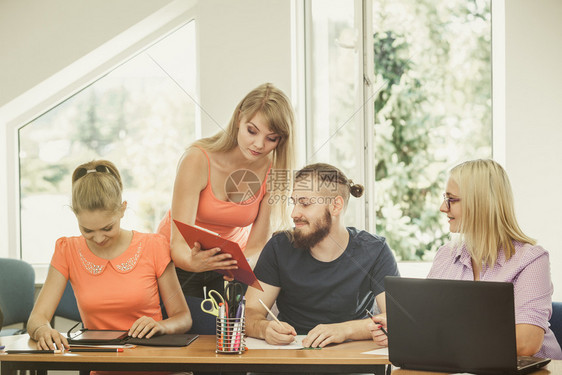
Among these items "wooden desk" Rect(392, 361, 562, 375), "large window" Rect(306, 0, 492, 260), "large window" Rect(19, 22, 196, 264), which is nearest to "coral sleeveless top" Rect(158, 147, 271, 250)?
"large window" Rect(19, 22, 196, 264)

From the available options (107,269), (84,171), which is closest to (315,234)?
(107,269)

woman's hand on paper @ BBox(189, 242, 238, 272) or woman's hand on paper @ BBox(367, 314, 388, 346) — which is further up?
woman's hand on paper @ BBox(189, 242, 238, 272)

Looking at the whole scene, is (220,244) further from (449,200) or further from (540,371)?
(540,371)

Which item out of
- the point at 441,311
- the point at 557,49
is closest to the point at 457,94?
the point at 557,49

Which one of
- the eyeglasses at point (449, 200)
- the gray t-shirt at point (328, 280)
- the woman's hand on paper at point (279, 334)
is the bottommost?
the woman's hand on paper at point (279, 334)

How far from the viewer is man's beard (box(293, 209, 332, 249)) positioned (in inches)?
89.4

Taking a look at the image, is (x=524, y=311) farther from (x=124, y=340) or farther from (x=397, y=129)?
(x=397, y=129)

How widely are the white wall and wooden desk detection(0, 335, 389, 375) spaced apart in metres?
1.39

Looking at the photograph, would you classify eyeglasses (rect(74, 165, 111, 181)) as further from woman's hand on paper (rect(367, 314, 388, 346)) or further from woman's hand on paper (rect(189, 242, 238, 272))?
woman's hand on paper (rect(367, 314, 388, 346))

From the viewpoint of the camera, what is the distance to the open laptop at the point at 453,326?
55.8 inches

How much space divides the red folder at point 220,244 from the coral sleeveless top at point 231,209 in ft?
1.36

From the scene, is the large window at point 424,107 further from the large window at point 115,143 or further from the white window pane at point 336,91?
the large window at point 115,143

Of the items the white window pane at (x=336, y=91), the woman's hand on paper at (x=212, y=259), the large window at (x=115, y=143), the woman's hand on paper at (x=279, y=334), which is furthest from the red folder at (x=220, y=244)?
the large window at (x=115, y=143)

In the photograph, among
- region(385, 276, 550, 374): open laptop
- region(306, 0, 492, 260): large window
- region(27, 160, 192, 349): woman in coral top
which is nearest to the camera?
region(385, 276, 550, 374): open laptop
